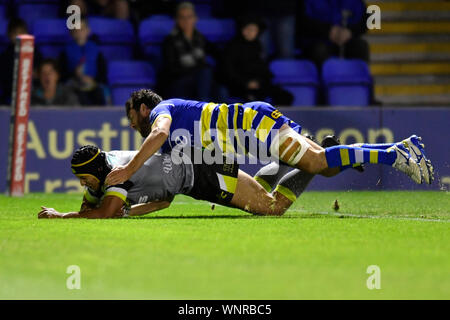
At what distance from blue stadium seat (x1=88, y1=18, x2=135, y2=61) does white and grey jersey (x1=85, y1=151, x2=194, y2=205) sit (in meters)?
6.82

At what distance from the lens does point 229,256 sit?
557cm

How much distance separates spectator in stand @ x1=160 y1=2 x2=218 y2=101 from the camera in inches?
526

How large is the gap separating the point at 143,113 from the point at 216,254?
2.91 m

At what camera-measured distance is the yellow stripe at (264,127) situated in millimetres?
8117

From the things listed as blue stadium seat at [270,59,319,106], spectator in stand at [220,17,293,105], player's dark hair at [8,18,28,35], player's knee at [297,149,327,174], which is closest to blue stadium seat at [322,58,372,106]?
blue stadium seat at [270,59,319,106]

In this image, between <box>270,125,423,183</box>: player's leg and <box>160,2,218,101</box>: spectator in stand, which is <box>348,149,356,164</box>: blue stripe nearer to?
<box>270,125,423,183</box>: player's leg

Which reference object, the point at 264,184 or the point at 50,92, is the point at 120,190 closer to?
the point at 264,184

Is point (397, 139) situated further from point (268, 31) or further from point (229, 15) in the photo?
point (229, 15)

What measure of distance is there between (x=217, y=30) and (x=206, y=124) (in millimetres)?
6591

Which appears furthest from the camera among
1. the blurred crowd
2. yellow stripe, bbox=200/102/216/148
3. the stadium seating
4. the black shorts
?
the stadium seating

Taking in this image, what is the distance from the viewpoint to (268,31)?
14.5 metres
